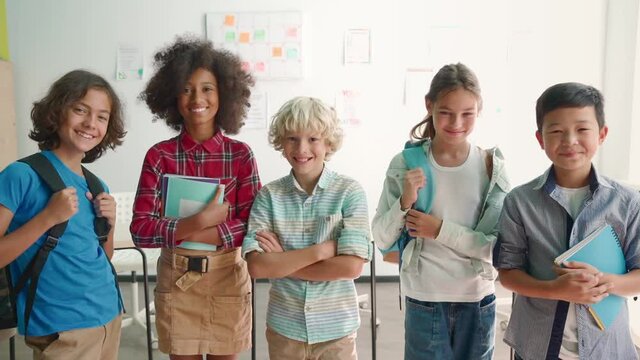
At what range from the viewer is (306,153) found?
150 centimetres

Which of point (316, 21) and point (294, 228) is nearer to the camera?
point (294, 228)

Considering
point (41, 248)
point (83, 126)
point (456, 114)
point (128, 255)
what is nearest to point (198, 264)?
point (41, 248)

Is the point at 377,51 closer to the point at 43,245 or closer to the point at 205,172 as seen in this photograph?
the point at 205,172

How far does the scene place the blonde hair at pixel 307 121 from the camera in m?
1.50

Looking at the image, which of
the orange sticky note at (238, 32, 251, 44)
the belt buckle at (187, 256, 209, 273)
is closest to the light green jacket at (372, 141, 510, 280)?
the belt buckle at (187, 256, 209, 273)

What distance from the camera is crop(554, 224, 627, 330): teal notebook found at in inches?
49.8

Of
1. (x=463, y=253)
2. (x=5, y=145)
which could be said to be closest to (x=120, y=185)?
(x=5, y=145)

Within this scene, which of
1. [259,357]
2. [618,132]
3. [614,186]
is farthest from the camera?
[618,132]

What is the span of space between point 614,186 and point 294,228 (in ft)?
2.93

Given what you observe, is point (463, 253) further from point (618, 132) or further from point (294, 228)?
point (618, 132)

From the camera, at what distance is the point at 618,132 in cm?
400

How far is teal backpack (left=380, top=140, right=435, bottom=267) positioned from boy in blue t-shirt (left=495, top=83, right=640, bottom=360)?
235 millimetres

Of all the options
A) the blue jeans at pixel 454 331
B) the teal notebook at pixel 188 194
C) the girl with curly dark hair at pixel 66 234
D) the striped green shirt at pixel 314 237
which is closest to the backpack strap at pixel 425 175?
the striped green shirt at pixel 314 237

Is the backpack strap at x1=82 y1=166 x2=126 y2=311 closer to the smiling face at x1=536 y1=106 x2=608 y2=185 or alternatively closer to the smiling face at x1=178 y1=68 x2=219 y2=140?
the smiling face at x1=178 y1=68 x2=219 y2=140
